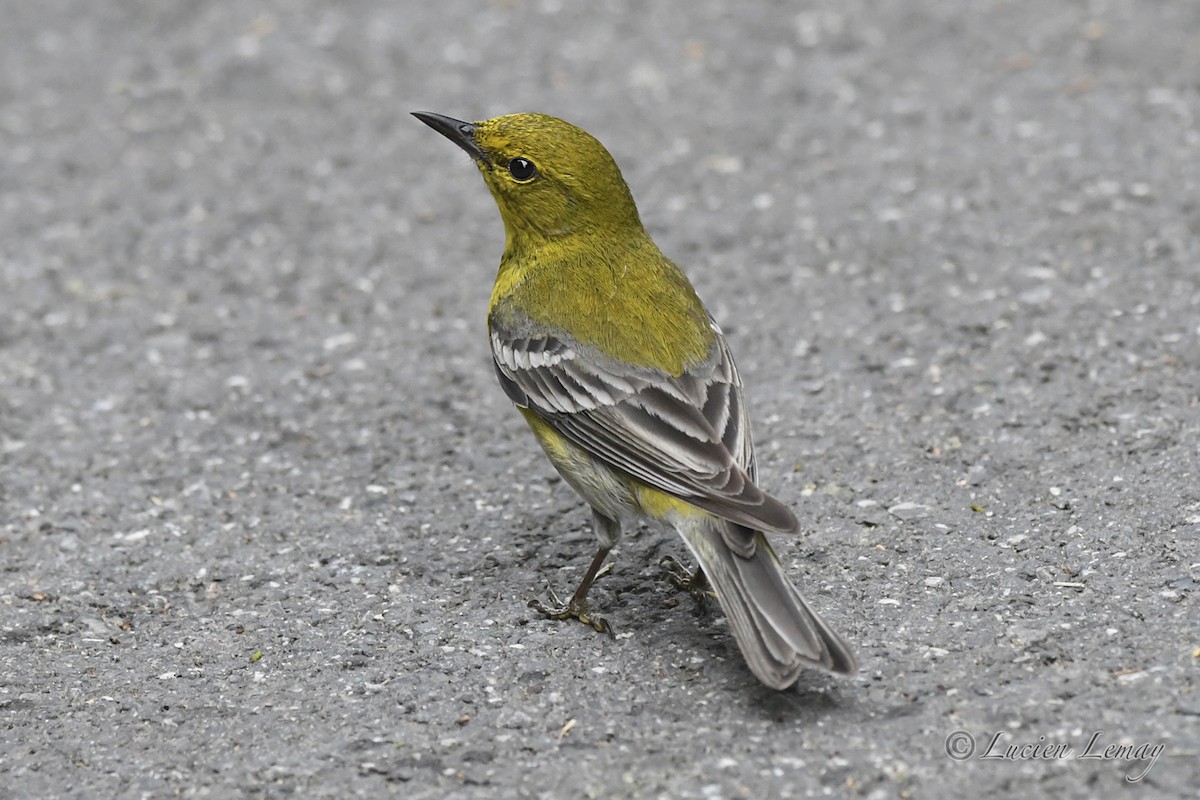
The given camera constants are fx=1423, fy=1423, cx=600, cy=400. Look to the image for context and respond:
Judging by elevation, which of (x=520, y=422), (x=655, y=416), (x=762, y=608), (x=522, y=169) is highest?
(x=522, y=169)

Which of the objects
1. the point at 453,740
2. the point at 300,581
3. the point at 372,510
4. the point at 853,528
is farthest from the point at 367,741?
the point at 853,528

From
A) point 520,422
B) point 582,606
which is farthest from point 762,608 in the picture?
point 520,422

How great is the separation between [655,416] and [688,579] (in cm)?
70

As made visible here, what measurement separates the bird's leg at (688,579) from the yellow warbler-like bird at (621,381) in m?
0.04

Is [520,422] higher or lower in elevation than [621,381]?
lower

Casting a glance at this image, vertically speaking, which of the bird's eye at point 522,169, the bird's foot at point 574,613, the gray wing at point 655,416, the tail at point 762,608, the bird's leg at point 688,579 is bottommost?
the bird's foot at point 574,613

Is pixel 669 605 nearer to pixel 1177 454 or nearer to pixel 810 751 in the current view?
pixel 810 751

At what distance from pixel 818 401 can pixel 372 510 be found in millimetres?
2126

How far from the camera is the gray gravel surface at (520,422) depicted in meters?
4.52

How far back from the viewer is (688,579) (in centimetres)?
547

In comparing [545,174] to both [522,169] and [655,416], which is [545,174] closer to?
[522,169]

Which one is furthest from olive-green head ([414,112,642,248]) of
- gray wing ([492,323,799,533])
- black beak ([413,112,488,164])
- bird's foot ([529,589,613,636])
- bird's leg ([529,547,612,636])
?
bird's foot ([529,589,613,636])

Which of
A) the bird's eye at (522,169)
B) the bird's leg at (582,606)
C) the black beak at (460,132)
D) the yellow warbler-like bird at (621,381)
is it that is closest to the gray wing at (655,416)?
the yellow warbler-like bird at (621,381)

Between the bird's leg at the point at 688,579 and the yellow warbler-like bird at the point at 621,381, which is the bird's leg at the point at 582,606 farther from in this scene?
the bird's leg at the point at 688,579
